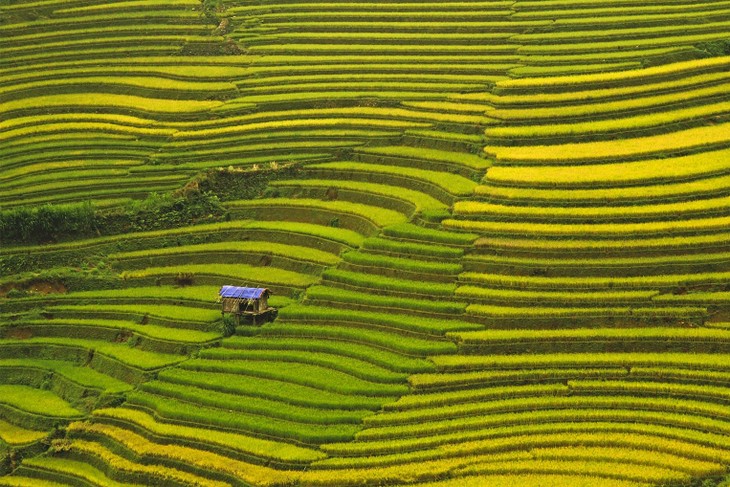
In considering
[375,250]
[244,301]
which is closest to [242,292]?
[244,301]

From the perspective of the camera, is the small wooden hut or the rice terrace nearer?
the rice terrace

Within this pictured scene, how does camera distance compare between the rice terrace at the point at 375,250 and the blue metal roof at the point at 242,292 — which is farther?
the blue metal roof at the point at 242,292

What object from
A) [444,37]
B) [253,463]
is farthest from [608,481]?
[444,37]

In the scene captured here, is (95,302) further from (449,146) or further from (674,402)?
(674,402)

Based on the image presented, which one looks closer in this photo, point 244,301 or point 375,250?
point 244,301

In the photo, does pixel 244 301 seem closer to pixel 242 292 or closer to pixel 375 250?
pixel 242 292
